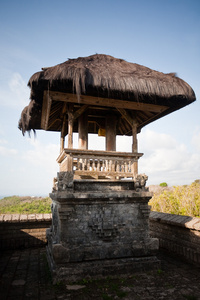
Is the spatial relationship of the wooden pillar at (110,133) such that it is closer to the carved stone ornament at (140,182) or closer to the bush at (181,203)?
the carved stone ornament at (140,182)

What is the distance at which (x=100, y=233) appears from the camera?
4.68 meters

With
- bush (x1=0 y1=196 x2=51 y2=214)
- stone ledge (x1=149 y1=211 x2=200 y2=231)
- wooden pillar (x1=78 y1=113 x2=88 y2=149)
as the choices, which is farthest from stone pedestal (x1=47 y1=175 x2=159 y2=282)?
bush (x1=0 y1=196 x2=51 y2=214)

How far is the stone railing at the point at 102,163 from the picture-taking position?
5.22m

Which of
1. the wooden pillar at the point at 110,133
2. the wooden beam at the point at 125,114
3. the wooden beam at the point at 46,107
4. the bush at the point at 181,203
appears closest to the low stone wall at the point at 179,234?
the bush at the point at 181,203

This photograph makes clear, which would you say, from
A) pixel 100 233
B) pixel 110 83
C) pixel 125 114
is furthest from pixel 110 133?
pixel 100 233

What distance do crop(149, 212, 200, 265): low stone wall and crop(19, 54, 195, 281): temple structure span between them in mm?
976

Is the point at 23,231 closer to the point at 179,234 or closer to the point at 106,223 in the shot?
the point at 106,223

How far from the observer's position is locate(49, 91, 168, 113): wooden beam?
5.33 metres

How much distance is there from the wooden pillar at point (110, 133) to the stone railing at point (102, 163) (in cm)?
88

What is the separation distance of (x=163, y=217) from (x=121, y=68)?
4362 mm

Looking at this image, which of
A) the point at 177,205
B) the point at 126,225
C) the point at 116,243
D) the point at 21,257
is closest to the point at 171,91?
the point at 126,225

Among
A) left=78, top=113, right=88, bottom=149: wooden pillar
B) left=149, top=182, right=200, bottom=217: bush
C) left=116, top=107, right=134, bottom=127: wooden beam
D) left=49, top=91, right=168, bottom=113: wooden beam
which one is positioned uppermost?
left=49, top=91, right=168, bottom=113: wooden beam

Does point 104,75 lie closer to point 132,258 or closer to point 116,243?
point 116,243

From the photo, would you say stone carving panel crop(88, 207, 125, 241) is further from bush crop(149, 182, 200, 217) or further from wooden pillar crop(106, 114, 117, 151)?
bush crop(149, 182, 200, 217)
